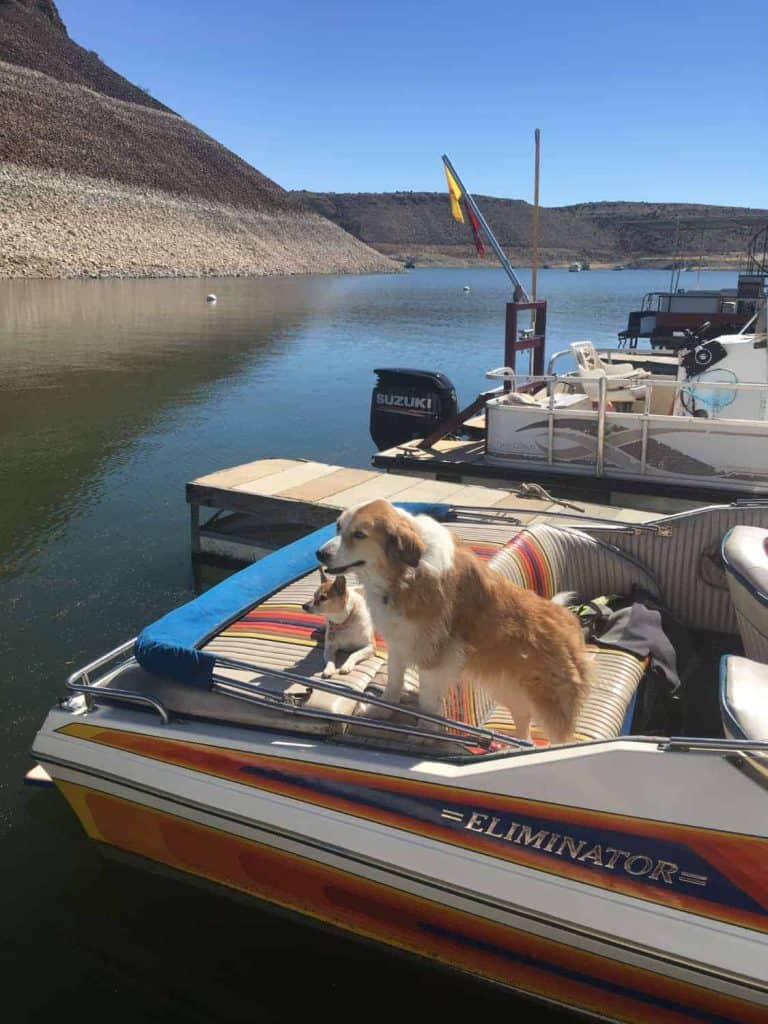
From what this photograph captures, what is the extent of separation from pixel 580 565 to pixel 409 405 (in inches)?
312

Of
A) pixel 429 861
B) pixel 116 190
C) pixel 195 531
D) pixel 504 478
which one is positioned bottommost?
pixel 195 531

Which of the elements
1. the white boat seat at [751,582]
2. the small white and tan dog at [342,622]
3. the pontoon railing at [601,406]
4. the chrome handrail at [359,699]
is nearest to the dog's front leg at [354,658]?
the small white and tan dog at [342,622]

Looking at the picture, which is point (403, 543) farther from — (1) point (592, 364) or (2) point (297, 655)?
(1) point (592, 364)

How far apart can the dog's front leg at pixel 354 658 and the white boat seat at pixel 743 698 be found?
2004mm

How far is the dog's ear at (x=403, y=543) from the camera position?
3.77m

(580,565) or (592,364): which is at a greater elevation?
(592,364)

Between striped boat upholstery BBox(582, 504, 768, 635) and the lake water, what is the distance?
10.8 feet

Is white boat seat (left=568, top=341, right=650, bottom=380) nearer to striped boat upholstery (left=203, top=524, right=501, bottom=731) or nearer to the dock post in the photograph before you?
the dock post

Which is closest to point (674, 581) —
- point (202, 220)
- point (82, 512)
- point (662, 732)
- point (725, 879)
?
point (662, 732)

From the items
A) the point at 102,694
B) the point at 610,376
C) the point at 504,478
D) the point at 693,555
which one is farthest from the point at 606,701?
the point at 610,376

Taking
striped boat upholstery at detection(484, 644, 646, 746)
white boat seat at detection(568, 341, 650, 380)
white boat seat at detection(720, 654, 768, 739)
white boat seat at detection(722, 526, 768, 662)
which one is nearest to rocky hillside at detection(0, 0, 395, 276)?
white boat seat at detection(568, 341, 650, 380)

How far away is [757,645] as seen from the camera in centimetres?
480

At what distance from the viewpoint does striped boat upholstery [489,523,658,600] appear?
6242 mm

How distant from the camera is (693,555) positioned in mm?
6488
